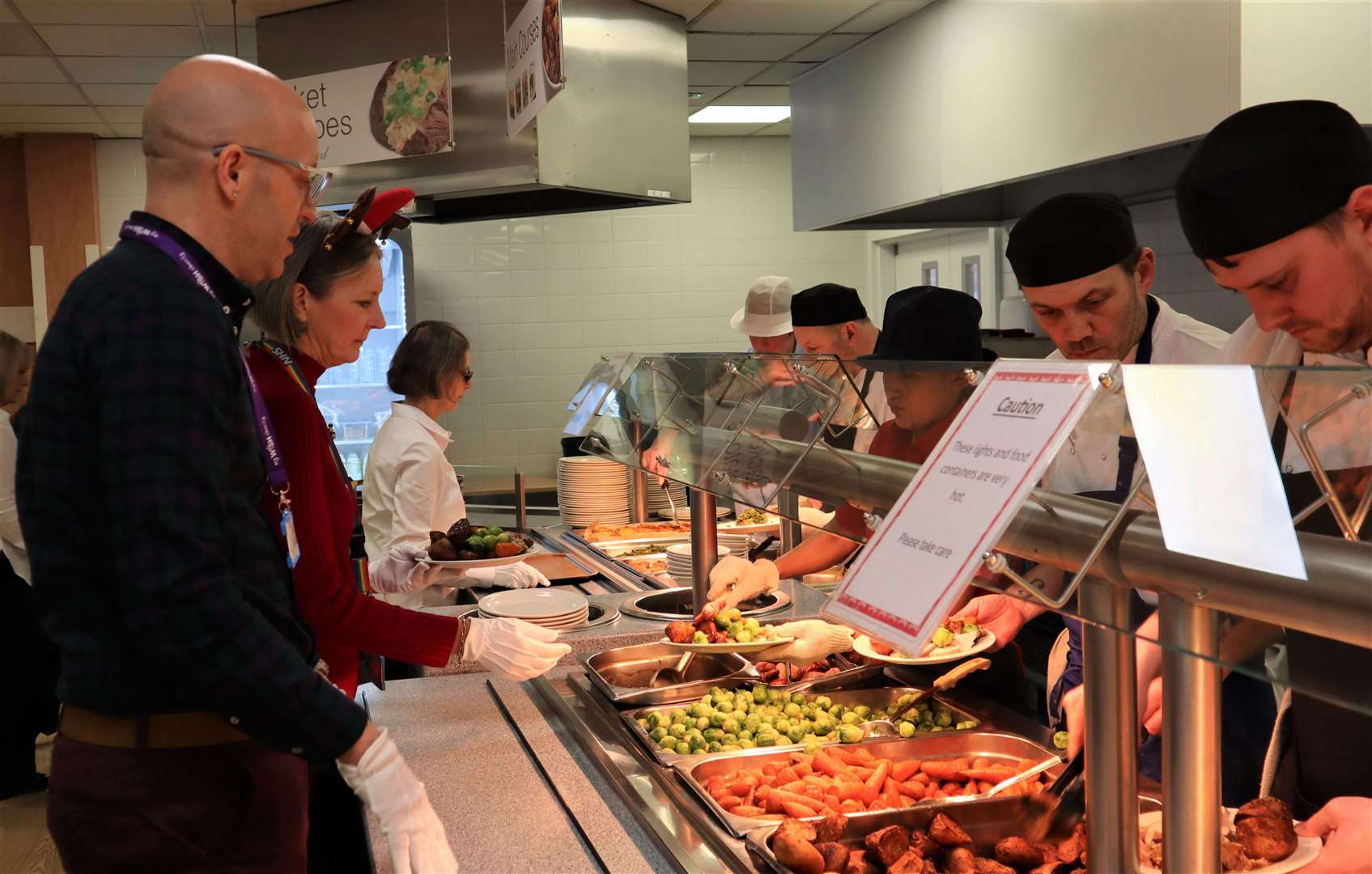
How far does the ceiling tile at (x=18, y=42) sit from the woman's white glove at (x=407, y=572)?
338cm

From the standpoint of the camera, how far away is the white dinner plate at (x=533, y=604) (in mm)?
2795

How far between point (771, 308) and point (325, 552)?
153 inches

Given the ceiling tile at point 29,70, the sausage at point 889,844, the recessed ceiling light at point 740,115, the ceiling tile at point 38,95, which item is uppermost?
the recessed ceiling light at point 740,115

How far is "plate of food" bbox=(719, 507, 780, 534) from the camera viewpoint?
13.8 ft

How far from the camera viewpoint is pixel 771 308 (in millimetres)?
5566

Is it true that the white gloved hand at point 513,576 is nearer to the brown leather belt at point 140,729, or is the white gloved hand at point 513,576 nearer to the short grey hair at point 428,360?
the short grey hair at point 428,360

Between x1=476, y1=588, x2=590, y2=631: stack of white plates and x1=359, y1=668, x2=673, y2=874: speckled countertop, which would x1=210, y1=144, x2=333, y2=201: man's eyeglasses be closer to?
x1=359, y1=668, x2=673, y2=874: speckled countertop

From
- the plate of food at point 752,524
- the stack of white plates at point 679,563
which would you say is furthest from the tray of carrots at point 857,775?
the plate of food at point 752,524

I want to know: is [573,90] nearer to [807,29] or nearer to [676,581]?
[807,29]

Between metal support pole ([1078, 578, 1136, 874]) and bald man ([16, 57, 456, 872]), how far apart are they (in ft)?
2.75

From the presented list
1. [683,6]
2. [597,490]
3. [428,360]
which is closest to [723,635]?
[428,360]

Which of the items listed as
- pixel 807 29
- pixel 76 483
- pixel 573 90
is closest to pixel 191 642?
pixel 76 483

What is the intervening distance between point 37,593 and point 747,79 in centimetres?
562

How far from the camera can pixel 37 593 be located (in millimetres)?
1351
